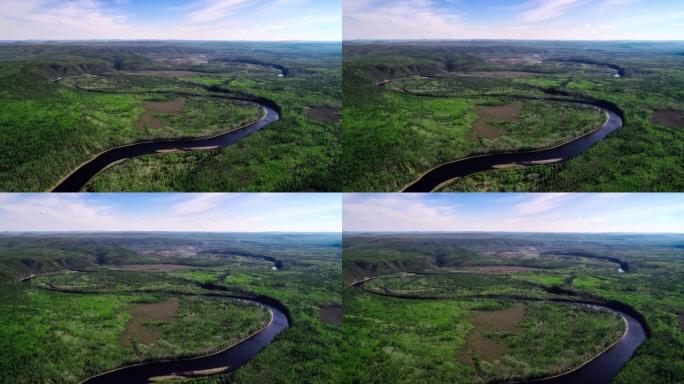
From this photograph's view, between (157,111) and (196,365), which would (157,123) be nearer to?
(157,111)

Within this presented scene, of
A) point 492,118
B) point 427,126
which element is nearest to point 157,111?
point 427,126

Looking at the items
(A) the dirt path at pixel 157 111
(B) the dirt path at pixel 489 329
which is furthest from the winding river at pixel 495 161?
(A) the dirt path at pixel 157 111

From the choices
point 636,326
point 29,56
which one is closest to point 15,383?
point 636,326

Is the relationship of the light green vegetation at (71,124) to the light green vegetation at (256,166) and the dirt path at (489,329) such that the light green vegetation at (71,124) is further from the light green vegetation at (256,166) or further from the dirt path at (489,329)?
the dirt path at (489,329)

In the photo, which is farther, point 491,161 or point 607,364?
point 491,161

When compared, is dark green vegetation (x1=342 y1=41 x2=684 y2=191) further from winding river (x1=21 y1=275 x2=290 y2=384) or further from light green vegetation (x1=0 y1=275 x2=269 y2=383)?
light green vegetation (x1=0 y1=275 x2=269 y2=383)

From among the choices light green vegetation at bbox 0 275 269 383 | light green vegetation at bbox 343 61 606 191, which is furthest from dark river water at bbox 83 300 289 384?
light green vegetation at bbox 343 61 606 191
